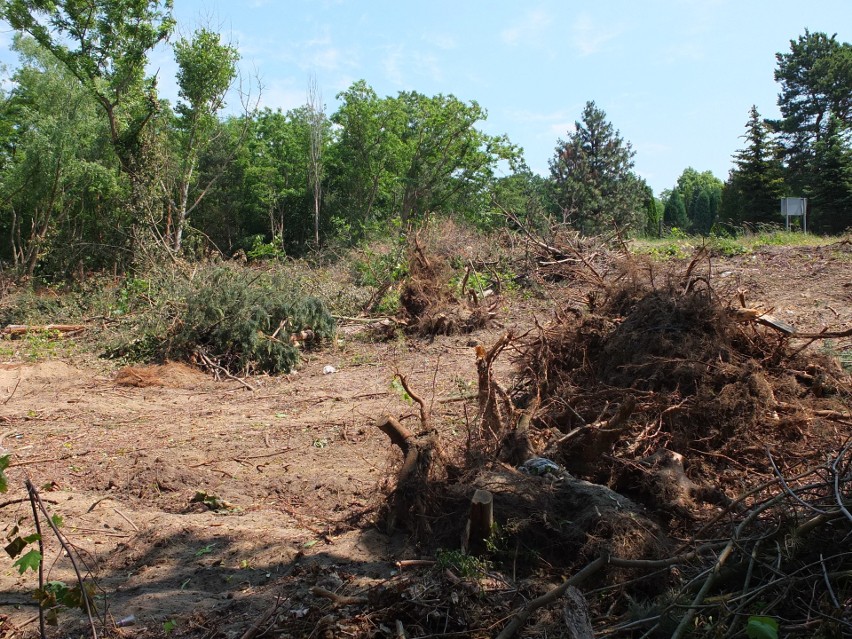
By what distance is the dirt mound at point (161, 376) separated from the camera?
9.35m

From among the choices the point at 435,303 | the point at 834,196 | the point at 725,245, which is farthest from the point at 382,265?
the point at 834,196

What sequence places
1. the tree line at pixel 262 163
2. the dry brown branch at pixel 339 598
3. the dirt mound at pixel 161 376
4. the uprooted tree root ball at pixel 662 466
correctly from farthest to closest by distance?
1. the tree line at pixel 262 163
2. the dirt mound at pixel 161 376
3. the dry brown branch at pixel 339 598
4. the uprooted tree root ball at pixel 662 466

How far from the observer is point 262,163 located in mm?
33625

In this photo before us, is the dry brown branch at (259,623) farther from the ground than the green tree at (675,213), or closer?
closer

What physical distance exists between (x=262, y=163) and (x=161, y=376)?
84.7 feet

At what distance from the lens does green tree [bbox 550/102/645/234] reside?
33.1 meters

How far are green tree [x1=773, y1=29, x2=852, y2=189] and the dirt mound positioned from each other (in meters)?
38.4

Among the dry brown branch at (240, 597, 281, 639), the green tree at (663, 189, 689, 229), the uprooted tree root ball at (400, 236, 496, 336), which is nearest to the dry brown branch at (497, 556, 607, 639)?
the dry brown branch at (240, 597, 281, 639)

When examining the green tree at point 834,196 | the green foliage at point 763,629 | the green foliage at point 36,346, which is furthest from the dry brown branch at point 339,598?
the green tree at point 834,196

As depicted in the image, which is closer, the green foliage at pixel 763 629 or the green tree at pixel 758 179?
the green foliage at pixel 763 629

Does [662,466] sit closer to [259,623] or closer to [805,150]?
[259,623]

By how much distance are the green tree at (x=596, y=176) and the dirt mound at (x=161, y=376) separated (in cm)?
2400

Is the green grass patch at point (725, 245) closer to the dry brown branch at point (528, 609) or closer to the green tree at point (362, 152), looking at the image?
the dry brown branch at point (528, 609)

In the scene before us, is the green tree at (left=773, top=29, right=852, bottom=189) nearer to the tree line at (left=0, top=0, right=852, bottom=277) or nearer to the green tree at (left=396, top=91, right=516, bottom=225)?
the tree line at (left=0, top=0, right=852, bottom=277)
